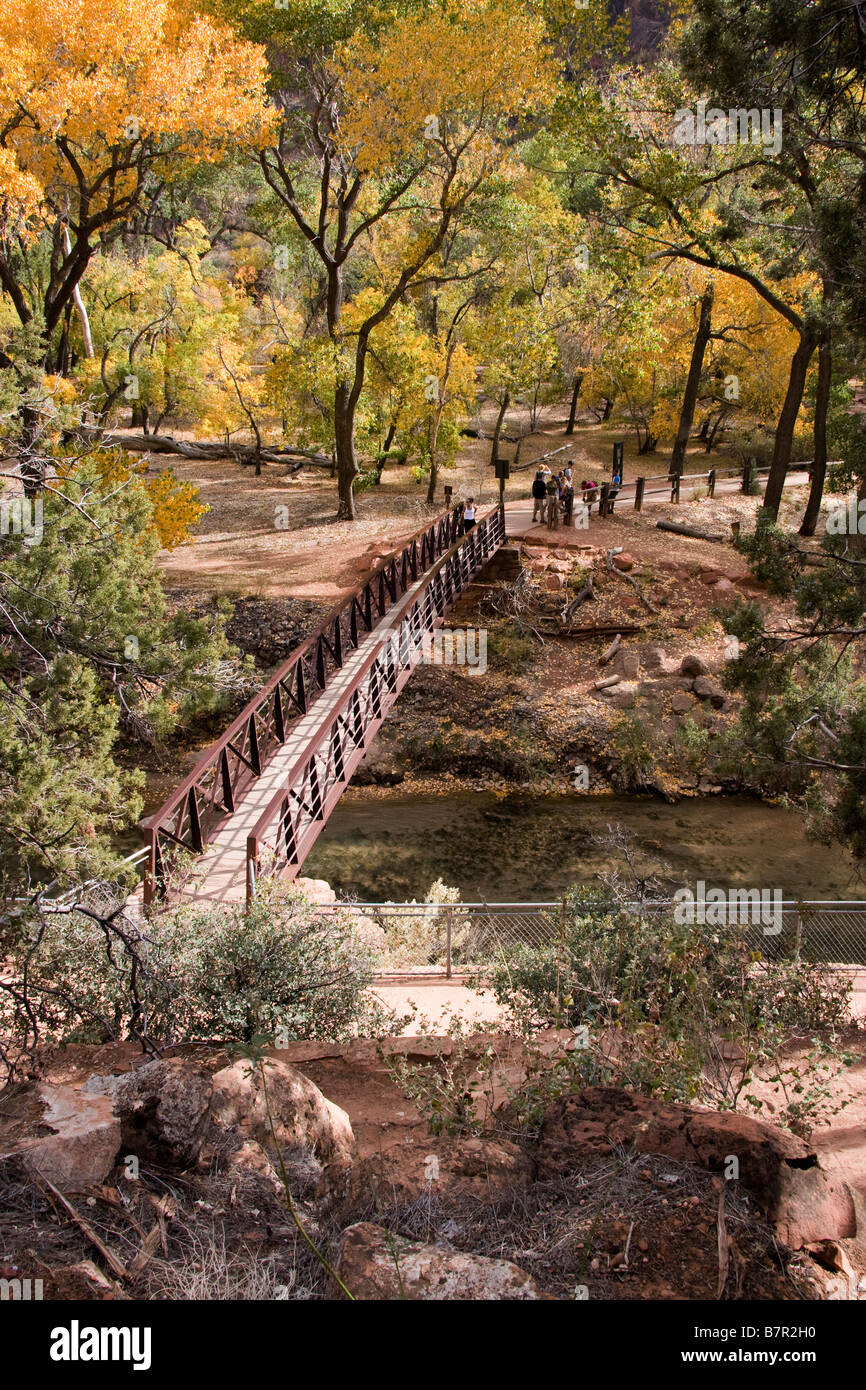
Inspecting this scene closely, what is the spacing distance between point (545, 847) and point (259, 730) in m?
6.54

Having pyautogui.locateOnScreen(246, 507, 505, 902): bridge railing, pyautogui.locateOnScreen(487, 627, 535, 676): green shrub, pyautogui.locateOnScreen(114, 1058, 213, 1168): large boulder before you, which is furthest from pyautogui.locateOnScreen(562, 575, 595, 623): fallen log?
pyautogui.locateOnScreen(114, 1058, 213, 1168): large boulder

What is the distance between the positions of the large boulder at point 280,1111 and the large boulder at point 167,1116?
0.11 metres

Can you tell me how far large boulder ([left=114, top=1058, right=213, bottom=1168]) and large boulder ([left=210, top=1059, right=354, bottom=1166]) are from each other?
110mm

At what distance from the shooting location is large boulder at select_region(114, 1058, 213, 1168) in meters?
4.78

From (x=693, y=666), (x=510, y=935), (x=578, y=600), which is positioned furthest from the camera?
(x=578, y=600)

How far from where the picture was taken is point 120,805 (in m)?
13.0

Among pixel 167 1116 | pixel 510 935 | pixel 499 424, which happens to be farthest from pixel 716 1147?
pixel 499 424

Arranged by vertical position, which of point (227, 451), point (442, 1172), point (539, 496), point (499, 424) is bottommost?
point (442, 1172)

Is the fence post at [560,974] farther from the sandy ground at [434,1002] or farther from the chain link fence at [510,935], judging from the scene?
the chain link fence at [510,935]

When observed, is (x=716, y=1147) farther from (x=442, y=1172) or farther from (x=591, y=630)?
(x=591, y=630)

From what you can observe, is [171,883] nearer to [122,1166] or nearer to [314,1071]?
[314,1071]

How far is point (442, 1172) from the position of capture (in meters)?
4.72

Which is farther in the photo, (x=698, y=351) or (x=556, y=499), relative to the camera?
(x=698, y=351)

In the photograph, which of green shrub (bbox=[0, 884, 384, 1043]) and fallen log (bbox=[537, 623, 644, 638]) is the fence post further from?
fallen log (bbox=[537, 623, 644, 638])
